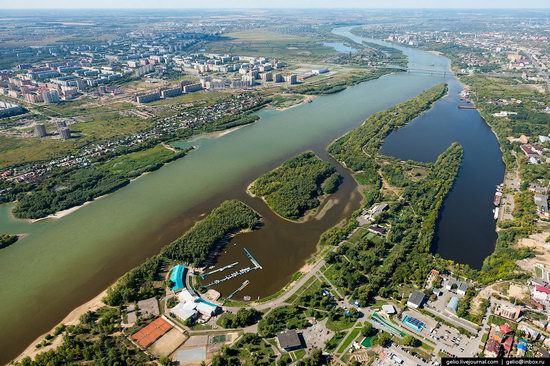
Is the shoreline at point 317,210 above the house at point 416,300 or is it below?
below

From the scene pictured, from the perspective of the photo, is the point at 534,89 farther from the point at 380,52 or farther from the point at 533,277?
the point at 533,277

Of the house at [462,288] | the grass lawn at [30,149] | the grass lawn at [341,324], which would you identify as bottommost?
the grass lawn at [341,324]

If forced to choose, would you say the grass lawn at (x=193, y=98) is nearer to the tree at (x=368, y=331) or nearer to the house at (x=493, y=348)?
the tree at (x=368, y=331)

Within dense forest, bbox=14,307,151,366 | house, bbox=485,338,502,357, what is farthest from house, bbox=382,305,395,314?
dense forest, bbox=14,307,151,366

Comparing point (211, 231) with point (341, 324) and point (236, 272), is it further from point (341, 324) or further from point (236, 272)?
point (341, 324)

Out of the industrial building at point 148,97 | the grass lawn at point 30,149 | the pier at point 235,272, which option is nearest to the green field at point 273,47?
the industrial building at point 148,97

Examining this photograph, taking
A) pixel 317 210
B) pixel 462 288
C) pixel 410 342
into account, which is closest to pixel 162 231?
pixel 317 210

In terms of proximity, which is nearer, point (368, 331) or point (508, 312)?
point (368, 331)

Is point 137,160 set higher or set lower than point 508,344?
higher
